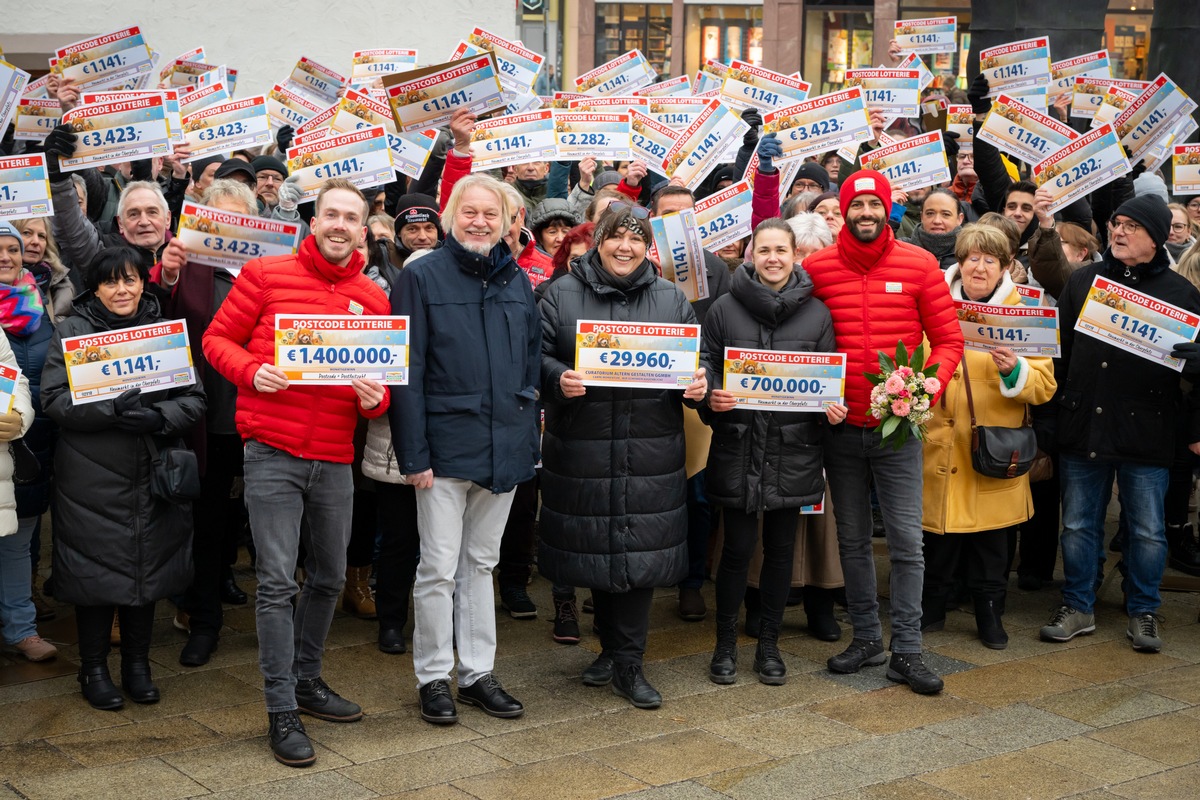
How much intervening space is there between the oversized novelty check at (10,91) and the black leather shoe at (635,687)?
16.6 feet

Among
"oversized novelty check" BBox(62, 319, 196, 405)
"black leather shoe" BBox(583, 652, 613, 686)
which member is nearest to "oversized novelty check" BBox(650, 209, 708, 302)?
"black leather shoe" BBox(583, 652, 613, 686)

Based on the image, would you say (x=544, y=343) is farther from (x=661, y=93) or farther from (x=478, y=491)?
(x=661, y=93)

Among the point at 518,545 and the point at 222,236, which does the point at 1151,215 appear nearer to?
the point at 518,545

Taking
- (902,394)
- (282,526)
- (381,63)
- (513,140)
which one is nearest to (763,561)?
(902,394)

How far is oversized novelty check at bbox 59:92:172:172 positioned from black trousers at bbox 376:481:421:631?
105 inches

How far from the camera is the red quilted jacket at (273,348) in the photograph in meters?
5.87

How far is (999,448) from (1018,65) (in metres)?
5.61

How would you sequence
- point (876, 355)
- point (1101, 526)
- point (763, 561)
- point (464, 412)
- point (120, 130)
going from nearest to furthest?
point (464, 412)
point (876, 355)
point (763, 561)
point (1101, 526)
point (120, 130)

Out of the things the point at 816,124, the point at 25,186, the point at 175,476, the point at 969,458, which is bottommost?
the point at 969,458

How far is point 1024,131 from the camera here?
962 centimetres

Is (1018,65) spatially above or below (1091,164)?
above

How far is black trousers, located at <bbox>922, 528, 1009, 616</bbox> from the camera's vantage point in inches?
301

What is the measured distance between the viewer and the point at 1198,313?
24.6 feet

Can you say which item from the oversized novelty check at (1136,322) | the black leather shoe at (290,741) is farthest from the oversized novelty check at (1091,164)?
the black leather shoe at (290,741)
